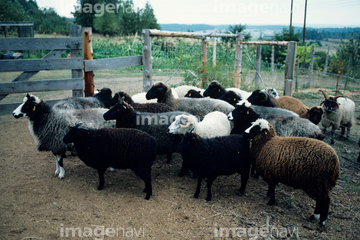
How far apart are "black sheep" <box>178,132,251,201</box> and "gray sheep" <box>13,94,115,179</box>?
2316 millimetres

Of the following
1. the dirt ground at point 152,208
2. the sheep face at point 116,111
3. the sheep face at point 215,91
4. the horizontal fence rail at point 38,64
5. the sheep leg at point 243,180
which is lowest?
the dirt ground at point 152,208

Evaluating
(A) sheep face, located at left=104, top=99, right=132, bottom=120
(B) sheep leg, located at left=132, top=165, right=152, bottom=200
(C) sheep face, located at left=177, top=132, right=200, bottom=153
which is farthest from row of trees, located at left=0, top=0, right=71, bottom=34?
(C) sheep face, located at left=177, top=132, right=200, bottom=153

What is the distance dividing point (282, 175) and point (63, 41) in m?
A: 6.68

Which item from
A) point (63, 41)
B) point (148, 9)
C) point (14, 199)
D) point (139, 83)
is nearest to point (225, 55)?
point (139, 83)

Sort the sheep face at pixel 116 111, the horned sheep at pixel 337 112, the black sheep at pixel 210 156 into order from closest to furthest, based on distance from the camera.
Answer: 1. the black sheep at pixel 210 156
2. the sheep face at pixel 116 111
3. the horned sheep at pixel 337 112

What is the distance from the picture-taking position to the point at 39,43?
23.8 ft

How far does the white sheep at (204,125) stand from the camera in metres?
5.12

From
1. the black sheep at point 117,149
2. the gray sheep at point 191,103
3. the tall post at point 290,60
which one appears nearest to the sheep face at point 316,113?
the tall post at point 290,60

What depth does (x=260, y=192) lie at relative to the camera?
4.99 metres

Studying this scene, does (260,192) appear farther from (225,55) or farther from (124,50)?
(124,50)

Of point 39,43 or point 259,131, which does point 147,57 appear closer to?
point 39,43

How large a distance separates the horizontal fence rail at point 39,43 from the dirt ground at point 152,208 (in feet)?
10.2

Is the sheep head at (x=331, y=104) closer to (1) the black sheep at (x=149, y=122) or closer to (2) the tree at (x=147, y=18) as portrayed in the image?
(1) the black sheep at (x=149, y=122)

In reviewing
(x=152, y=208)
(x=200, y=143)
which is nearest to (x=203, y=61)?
(x=200, y=143)
